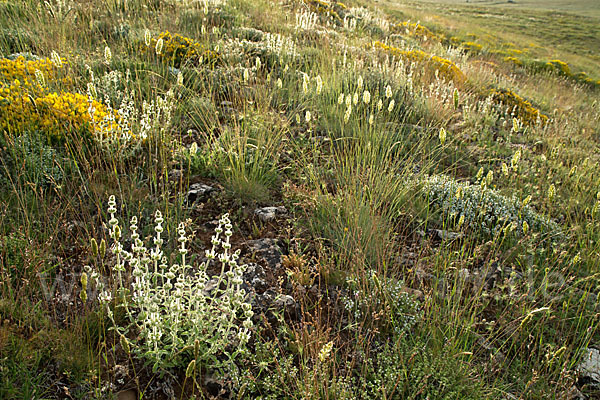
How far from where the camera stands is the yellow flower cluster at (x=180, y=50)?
524 cm

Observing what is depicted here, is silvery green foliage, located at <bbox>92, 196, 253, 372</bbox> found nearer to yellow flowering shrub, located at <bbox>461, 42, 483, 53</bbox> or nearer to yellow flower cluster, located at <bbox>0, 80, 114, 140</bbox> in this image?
yellow flower cluster, located at <bbox>0, 80, 114, 140</bbox>

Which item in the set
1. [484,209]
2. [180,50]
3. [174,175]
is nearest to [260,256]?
[174,175]

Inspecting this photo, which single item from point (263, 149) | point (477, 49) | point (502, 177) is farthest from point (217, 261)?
point (477, 49)

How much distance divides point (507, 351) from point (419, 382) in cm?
71

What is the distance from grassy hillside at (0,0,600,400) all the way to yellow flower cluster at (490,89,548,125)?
1867 mm

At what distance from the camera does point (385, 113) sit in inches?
207

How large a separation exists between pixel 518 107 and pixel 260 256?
6.42m

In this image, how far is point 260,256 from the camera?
280 centimetres

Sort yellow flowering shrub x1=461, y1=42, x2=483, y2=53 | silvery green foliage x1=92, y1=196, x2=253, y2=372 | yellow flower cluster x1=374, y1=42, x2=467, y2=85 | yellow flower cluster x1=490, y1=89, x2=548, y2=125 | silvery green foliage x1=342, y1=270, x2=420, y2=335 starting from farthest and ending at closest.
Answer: yellow flowering shrub x1=461, y1=42, x2=483, y2=53
yellow flower cluster x1=374, y1=42, x2=467, y2=85
yellow flower cluster x1=490, y1=89, x2=548, y2=125
silvery green foliage x1=342, y1=270, x2=420, y2=335
silvery green foliage x1=92, y1=196, x2=253, y2=372

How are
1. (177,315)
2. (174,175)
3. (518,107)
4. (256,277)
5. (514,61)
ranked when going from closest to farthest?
(177,315)
(256,277)
(174,175)
(518,107)
(514,61)

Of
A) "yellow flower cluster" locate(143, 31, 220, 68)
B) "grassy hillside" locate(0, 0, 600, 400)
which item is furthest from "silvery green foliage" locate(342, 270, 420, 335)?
"yellow flower cluster" locate(143, 31, 220, 68)

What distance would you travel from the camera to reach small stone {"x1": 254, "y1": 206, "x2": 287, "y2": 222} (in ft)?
10.4

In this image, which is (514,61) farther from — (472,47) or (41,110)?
(41,110)

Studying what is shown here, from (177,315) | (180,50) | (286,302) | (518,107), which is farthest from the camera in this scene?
(518,107)
